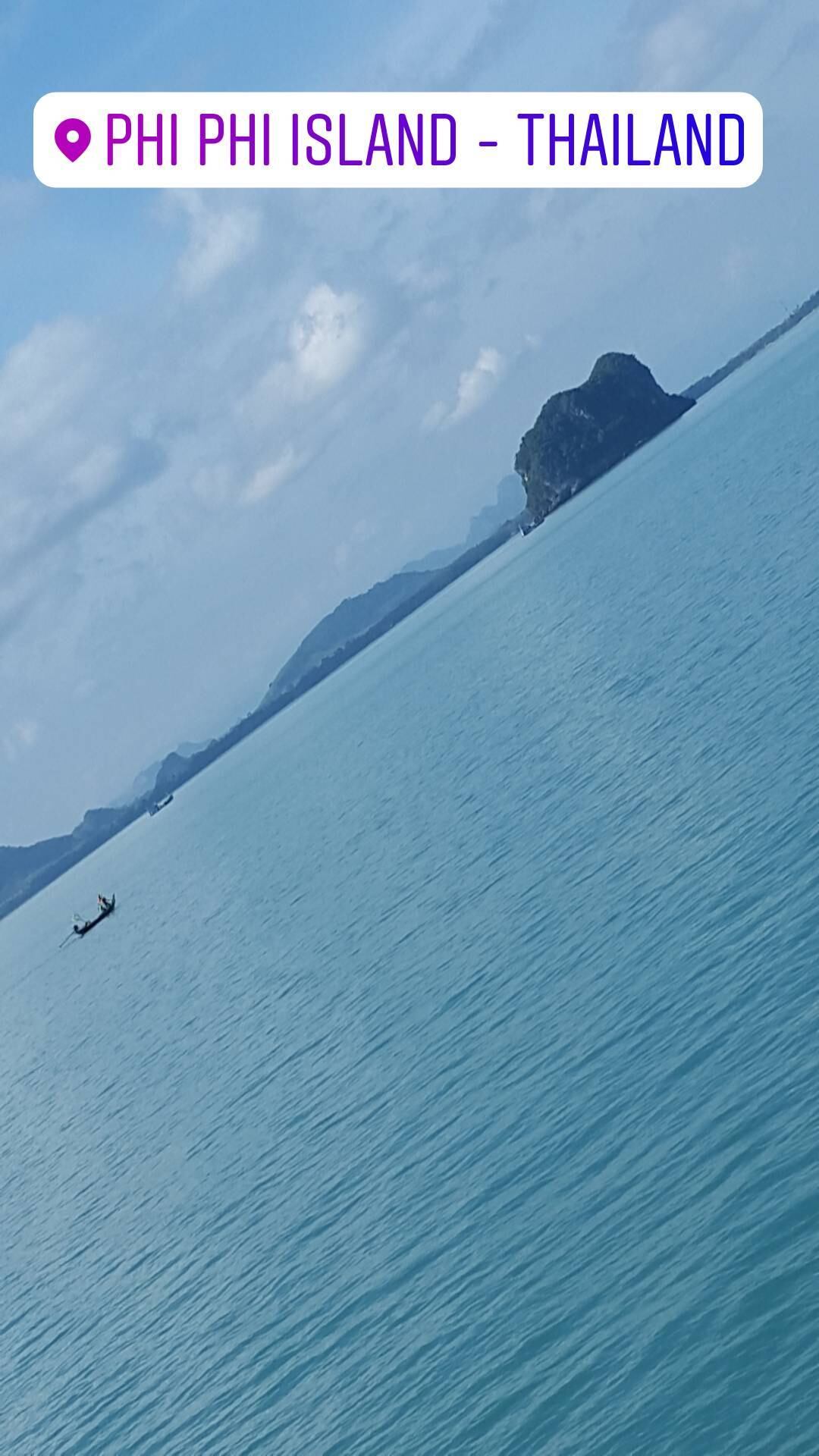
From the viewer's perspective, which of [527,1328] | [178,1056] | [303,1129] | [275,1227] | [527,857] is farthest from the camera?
[178,1056]

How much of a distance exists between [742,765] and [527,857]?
15022mm

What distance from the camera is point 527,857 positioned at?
220 ft

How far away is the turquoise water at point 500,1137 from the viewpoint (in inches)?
1098

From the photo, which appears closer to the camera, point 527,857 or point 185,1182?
point 185,1182

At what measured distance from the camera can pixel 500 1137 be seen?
40000 mm

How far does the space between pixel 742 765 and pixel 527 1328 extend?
30307 mm

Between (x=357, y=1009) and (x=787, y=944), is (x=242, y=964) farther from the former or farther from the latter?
(x=787, y=944)

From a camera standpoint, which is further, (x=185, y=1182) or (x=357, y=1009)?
(x=357, y=1009)

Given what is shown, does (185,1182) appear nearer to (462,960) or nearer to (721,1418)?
(462,960)

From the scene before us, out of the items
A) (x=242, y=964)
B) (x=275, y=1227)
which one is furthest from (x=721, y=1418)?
(x=242, y=964)

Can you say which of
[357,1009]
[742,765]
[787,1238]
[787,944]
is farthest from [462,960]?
[787,1238]

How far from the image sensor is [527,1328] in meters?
30.0

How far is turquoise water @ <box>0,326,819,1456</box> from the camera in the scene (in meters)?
27.9

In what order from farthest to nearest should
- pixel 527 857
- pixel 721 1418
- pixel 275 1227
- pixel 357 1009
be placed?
pixel 527 857 → pixel 357 1009 → pixel 275 1227 → pixel 721 1418
